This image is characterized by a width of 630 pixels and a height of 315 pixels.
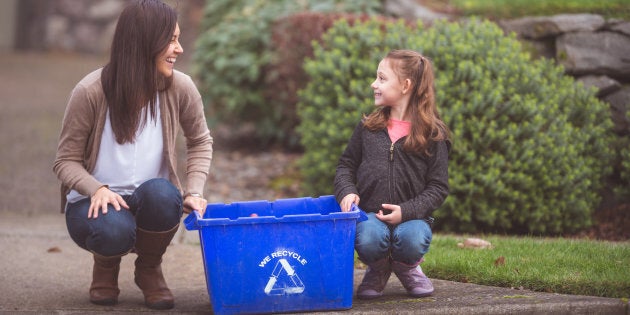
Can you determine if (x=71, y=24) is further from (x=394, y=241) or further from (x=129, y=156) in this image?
(x=394, y=241)

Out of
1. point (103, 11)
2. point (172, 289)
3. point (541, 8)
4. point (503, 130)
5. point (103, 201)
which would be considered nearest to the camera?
point (103, 201)

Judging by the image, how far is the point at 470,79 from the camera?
17.7 feet

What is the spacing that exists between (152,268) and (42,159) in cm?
Result: 470

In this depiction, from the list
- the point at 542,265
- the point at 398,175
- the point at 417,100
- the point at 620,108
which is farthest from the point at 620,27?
the point at 398,175

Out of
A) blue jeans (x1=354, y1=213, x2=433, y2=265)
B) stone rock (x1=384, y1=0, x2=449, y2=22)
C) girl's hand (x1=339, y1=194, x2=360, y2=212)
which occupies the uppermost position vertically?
stone rock (x1=384, y1=0, x2=449, y2=22)

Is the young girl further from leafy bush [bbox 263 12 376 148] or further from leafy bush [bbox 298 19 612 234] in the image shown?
leafy bush [bbox 263 12 376 148]

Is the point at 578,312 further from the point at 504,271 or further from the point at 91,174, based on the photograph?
the point at 91,174

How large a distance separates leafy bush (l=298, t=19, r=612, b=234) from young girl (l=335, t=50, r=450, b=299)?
1.41 m

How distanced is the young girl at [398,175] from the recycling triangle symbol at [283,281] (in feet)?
1.08

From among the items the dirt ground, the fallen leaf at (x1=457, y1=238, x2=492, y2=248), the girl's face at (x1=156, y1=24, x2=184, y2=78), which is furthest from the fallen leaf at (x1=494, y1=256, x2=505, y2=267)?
the dirt ground

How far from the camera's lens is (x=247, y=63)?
8000 mm

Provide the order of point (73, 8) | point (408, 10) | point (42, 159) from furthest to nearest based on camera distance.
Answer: point (73, 8)
point (42, 159)
point (408, 10)

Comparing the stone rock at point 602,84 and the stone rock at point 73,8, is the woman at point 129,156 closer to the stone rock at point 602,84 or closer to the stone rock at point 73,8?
the stone rock at point 602,84

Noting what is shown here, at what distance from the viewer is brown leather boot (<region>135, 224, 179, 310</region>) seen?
3.72 metres
